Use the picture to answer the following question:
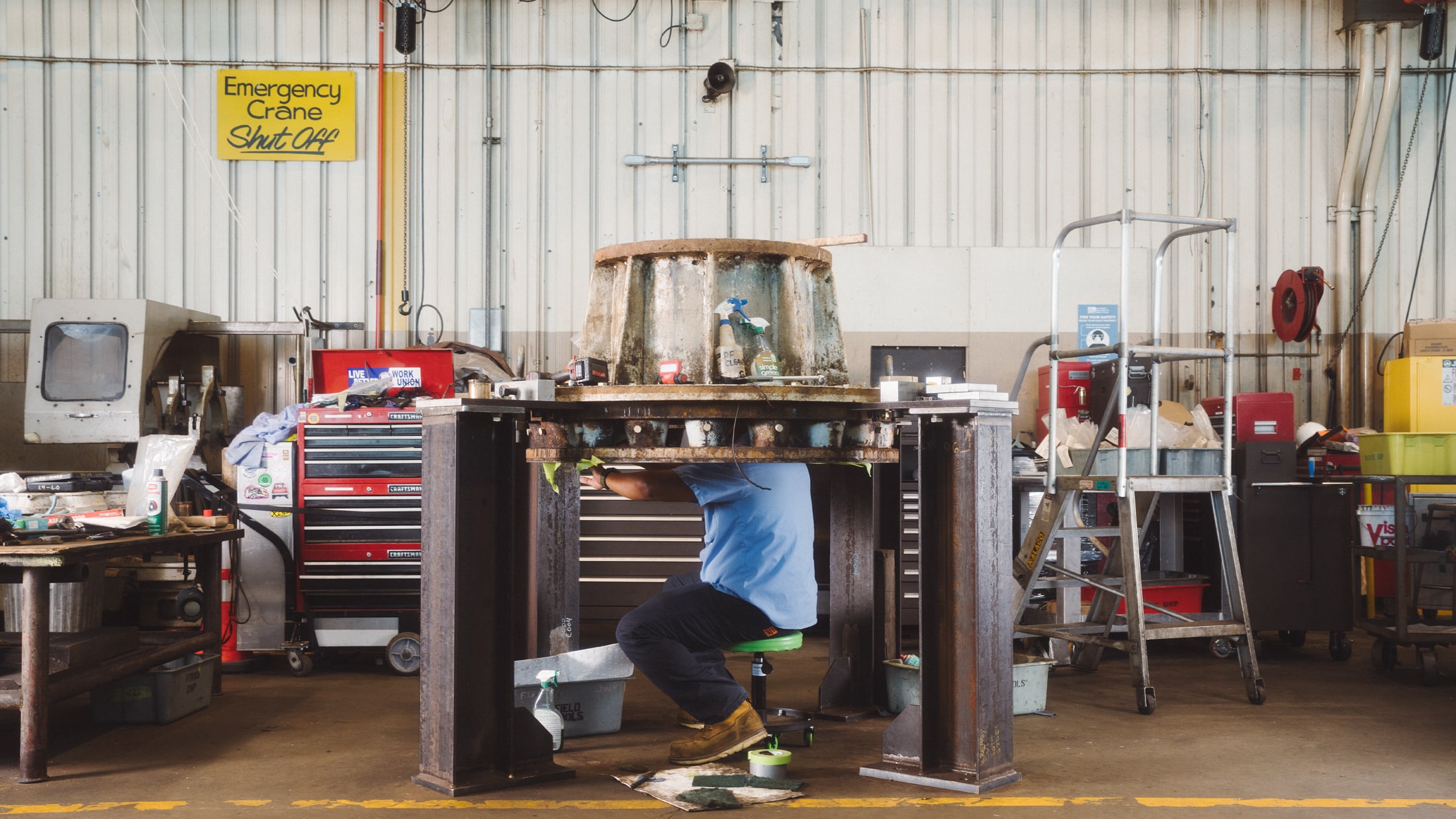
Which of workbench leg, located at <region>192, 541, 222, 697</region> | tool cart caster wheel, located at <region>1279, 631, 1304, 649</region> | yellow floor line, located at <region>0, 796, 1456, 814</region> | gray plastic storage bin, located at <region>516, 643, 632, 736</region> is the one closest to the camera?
yellow floor line, located at <region>0, 796, 1456, 814</region>

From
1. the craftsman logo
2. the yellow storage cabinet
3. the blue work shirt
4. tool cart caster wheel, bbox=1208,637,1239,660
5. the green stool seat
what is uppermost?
the yellow storage cabinet

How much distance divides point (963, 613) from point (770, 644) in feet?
1.86

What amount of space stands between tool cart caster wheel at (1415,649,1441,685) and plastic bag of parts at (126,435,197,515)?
4.99 m

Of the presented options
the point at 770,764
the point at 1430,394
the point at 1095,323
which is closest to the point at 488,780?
the point at 770,764

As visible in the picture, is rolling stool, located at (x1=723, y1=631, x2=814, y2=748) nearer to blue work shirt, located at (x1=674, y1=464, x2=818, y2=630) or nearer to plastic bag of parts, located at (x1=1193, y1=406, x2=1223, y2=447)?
blue work shirt, located at (x1=674, y1=464, x2=818, y2=630)

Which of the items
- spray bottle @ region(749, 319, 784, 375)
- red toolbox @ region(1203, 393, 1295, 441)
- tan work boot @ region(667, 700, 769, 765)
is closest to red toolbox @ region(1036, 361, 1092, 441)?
red toolbox @ region(1203, 393, 1295, 441)

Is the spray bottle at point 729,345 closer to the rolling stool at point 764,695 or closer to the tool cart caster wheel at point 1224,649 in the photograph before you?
the rolling stool at point 764,695

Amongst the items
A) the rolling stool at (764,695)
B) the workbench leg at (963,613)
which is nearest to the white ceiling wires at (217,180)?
the rolling stool at (764,695)

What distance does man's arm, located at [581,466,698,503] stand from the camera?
3.31m

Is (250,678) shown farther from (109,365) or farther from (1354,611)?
(1354,611)

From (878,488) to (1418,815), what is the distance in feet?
6.20

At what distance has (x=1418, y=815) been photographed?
2.72 meters

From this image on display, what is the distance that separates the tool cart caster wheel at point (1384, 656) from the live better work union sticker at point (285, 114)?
235 inches

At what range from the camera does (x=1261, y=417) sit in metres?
5.40
